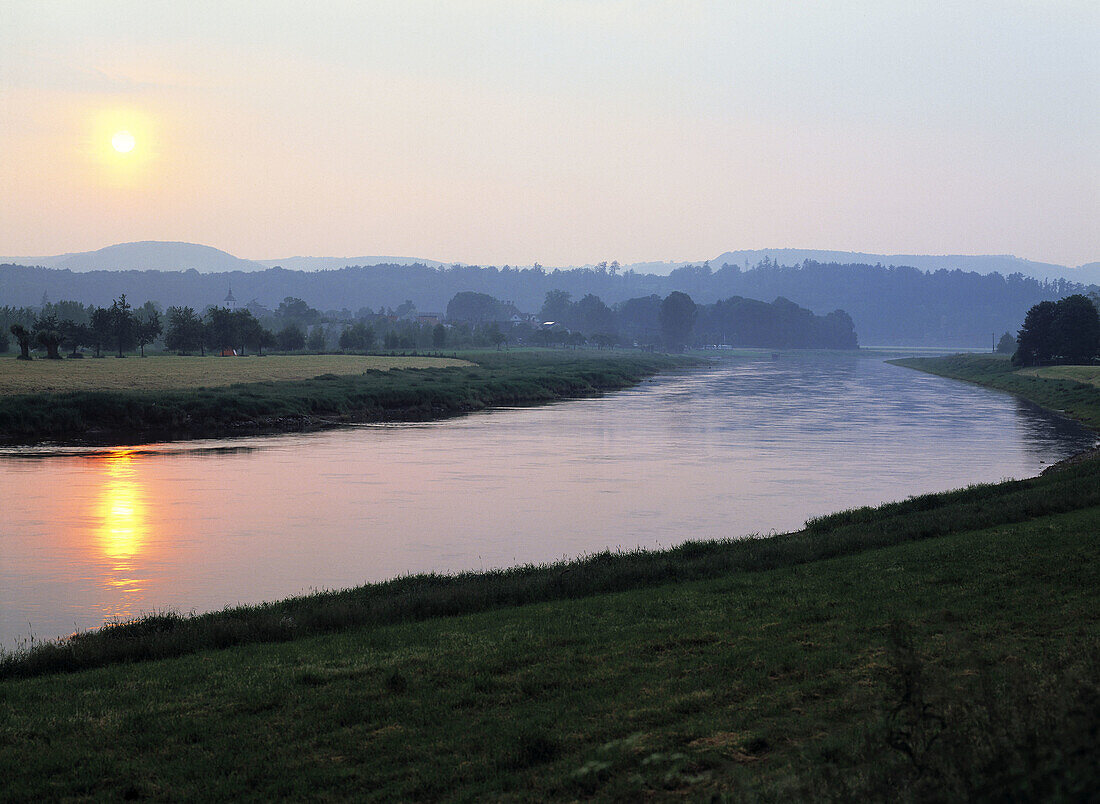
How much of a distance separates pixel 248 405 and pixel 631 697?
54921 mm

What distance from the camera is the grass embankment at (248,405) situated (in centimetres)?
5350

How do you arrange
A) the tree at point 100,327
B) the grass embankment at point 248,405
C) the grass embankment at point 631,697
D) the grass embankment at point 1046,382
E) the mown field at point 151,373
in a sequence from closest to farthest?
1. the grass embankment at point 631,697
2. the grass embankment at point 248,405
3. the mown field at point 151,373
4. the grass embankment at point 1046,382
5. the tree at point 100,327

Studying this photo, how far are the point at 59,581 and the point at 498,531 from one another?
11414 mm

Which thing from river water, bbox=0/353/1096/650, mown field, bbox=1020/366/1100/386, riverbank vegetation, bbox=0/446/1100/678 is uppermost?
mown field, bbox=1020/366/1100/386

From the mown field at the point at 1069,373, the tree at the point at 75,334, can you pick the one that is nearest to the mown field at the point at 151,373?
the tree at the point at 75,334

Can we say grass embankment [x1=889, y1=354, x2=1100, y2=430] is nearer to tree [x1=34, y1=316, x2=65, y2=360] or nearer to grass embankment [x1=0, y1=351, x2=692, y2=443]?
grass embankment [x1=0, y1=351, x2=692, y2=443]

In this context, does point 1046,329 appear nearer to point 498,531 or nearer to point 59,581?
point 498,531

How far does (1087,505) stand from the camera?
74.2 ft

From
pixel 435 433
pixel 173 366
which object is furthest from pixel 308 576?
pixel 173 366

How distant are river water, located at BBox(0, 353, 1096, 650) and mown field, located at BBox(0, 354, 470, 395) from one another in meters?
20.8

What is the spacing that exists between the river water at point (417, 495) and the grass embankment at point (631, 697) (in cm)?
628

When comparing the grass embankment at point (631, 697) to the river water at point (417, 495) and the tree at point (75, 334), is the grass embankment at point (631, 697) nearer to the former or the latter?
the river water at point (417, 495)

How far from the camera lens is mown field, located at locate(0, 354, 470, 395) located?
6588 centimetres

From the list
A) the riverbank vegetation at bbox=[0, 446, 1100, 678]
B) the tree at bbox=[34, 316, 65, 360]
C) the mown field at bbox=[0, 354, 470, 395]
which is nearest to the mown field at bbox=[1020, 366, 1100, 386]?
the riverbank vegetation at bbox=[0, 446, 1100, 678]
